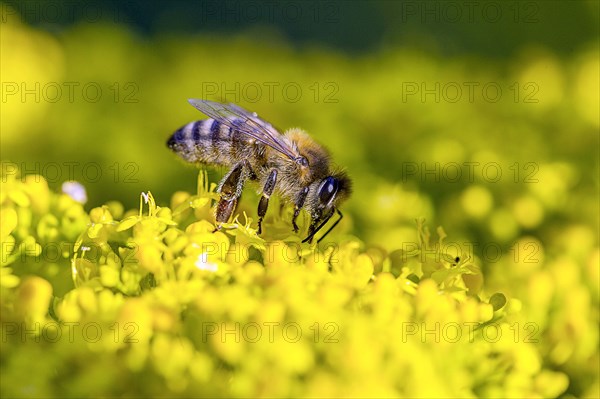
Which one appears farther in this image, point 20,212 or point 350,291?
point 20,212

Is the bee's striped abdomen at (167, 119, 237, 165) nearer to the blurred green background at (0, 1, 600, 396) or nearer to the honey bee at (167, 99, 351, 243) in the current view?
the honey bee at (167, 99, 351, 243)

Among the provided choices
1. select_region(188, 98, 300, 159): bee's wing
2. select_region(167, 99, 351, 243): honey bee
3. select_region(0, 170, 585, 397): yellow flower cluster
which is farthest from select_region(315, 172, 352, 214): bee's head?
select_region(0, 170, 585, 397): yellow flower cluster

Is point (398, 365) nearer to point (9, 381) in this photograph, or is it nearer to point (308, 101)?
point (9, 381)

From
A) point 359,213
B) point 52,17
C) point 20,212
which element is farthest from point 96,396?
point 52,17

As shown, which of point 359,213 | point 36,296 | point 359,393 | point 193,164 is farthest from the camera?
point 359,213

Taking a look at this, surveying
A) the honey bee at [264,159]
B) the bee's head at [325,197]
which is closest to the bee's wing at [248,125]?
the honey bee at [264,159]

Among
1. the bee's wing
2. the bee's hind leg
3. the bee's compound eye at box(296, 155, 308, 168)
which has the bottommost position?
the bee's hind leg

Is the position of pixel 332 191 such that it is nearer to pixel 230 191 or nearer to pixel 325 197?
pixel 325 197
